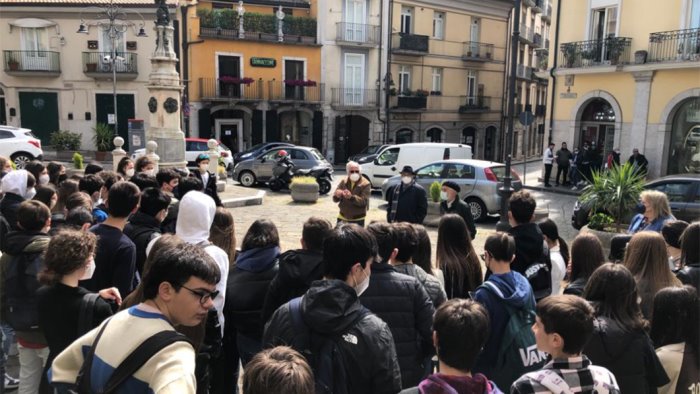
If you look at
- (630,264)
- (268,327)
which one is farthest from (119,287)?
(630,264)

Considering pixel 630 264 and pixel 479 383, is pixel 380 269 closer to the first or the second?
pixel 479 383

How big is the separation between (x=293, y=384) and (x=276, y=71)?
3008cm

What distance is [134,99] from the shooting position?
1129 inches

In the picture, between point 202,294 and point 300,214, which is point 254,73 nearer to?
point 300,214

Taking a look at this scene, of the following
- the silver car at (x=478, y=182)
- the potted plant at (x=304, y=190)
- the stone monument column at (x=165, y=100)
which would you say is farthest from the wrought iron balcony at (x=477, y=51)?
the stone monument column at (x=165, y=100)

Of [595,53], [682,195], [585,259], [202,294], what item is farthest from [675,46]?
[202,294]

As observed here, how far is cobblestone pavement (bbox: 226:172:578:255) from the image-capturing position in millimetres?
12027

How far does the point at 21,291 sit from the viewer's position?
3.89 m

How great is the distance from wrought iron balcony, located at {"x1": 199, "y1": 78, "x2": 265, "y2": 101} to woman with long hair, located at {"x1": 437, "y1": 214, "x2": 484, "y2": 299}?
26.1 metres

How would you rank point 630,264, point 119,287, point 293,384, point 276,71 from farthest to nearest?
1. point 276,71
2. point 630,264
3. point 119,287
4. point 293,384

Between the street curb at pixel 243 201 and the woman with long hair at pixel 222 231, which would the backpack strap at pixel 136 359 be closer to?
the woman with long hair at pixel 222 231

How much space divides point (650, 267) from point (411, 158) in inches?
625

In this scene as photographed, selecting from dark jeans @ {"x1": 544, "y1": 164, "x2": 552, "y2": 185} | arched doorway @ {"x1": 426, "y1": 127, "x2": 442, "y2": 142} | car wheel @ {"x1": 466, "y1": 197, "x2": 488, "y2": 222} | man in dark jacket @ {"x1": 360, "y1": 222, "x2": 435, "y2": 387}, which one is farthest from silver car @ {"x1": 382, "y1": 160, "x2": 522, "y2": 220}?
arched doorway @ {"x1": 426, "y1": 127, "x2": 442, "y2": 142}

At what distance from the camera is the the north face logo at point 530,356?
341 cm
